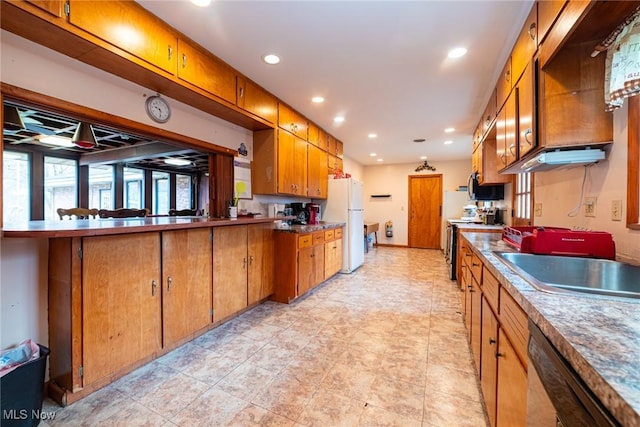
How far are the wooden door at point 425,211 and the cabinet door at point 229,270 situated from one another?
223 inches

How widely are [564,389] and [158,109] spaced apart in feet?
9.20

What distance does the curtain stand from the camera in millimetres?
1044

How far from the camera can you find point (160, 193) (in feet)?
21.7

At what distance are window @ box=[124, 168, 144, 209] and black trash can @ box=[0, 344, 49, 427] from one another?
5.31m

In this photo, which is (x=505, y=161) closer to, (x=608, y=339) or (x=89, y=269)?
(x=608, y=339)

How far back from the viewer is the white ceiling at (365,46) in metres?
1.78

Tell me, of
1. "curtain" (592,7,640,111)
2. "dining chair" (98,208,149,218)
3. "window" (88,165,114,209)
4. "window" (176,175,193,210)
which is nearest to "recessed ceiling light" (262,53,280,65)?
"curtain" (592,7,640,111)

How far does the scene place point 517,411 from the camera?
0.88 meters

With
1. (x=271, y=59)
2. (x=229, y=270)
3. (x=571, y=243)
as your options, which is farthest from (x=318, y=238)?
(x=571, y=243)

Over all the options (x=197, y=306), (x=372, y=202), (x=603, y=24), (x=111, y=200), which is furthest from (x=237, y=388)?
(x=372, y=202)

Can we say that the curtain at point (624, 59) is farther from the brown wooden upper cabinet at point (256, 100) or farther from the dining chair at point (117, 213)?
the dining chair at point (117, 213)

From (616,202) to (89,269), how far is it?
286 centimetres

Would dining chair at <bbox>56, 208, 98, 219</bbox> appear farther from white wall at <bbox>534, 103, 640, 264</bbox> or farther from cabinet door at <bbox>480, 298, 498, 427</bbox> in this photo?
white wall at <bbox>534, 103, 640, 264</bbox>

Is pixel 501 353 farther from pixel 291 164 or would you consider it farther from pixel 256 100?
pixel 291 164
